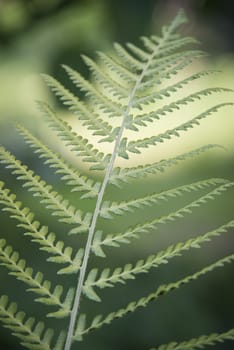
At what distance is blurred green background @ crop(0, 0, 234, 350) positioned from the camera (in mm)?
1789

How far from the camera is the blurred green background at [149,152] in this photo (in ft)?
5.87

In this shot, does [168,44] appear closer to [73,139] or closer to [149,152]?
[73,139]

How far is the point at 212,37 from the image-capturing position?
358 centimetres

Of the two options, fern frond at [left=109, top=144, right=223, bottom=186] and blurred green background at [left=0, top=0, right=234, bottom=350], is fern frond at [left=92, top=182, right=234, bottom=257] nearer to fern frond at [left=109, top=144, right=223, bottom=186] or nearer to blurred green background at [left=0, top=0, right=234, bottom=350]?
fern frond at [left=109, top=144, right=223, bottom=186]

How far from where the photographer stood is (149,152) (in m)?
2.35

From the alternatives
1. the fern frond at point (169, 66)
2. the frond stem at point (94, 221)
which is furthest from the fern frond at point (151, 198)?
the fern frond at point (169, 66)

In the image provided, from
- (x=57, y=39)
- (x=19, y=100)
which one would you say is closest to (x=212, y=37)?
(x=57, y=39)

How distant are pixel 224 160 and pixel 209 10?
6.00 feet

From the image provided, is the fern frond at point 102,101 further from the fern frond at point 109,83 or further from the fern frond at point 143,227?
the fern frond at point 143,227

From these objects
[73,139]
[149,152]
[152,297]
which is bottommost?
[152,297]

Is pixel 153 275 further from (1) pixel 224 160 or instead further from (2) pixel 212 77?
(2) pixel 212 77

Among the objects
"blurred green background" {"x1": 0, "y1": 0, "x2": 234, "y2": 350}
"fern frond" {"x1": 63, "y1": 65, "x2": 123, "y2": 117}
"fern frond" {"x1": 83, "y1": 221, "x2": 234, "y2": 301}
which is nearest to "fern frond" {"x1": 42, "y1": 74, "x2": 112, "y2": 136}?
"fern frond" {"x1": 63, "y1": 65, "x2": 123, "y2": 117}

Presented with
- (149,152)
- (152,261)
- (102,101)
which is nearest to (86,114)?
(102,101)

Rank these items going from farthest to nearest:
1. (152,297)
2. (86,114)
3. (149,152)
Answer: (149,152) < (86,114) < (152,297)
